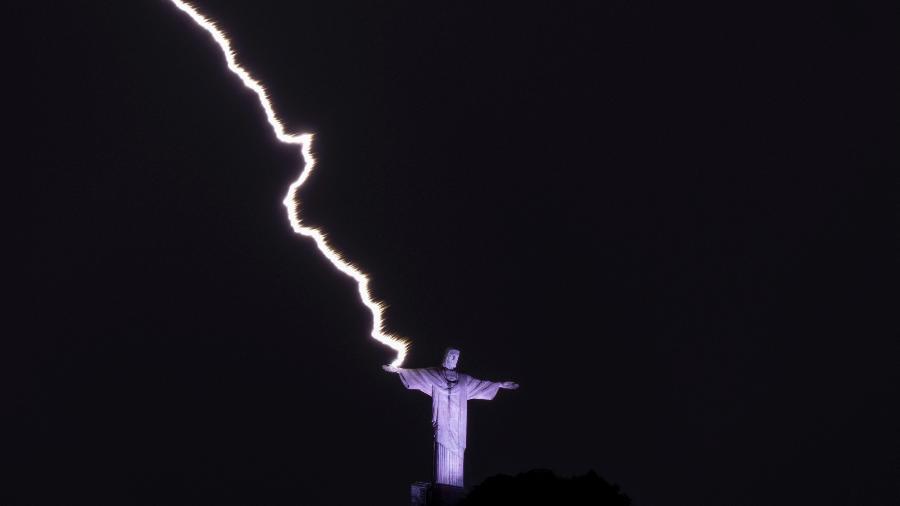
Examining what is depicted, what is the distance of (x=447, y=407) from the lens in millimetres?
15086

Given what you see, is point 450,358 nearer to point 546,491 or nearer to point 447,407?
point 447,407

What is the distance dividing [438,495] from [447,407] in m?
1.23

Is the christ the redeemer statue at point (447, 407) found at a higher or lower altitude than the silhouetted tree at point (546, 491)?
higher

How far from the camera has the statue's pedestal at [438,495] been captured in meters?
14.3

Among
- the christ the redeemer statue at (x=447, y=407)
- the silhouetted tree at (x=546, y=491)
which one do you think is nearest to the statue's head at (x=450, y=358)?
the christ the redeemer statue at (x=447, y=407)

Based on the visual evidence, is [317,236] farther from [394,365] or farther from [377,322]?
[394,365]

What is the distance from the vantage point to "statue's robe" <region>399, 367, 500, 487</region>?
48.7 feet

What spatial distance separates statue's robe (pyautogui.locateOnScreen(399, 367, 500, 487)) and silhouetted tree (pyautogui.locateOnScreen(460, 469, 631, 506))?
3040mm

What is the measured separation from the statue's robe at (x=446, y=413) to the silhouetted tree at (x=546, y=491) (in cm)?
304

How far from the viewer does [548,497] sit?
1139cm

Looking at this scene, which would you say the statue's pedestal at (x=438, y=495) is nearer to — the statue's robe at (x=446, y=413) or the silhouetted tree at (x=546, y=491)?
the statue's robe at (x=446, y=413)

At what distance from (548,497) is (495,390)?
4.36 m

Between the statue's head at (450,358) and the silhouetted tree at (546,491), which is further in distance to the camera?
the statue's head at (450,358)

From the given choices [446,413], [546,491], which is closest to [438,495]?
[446,413]
